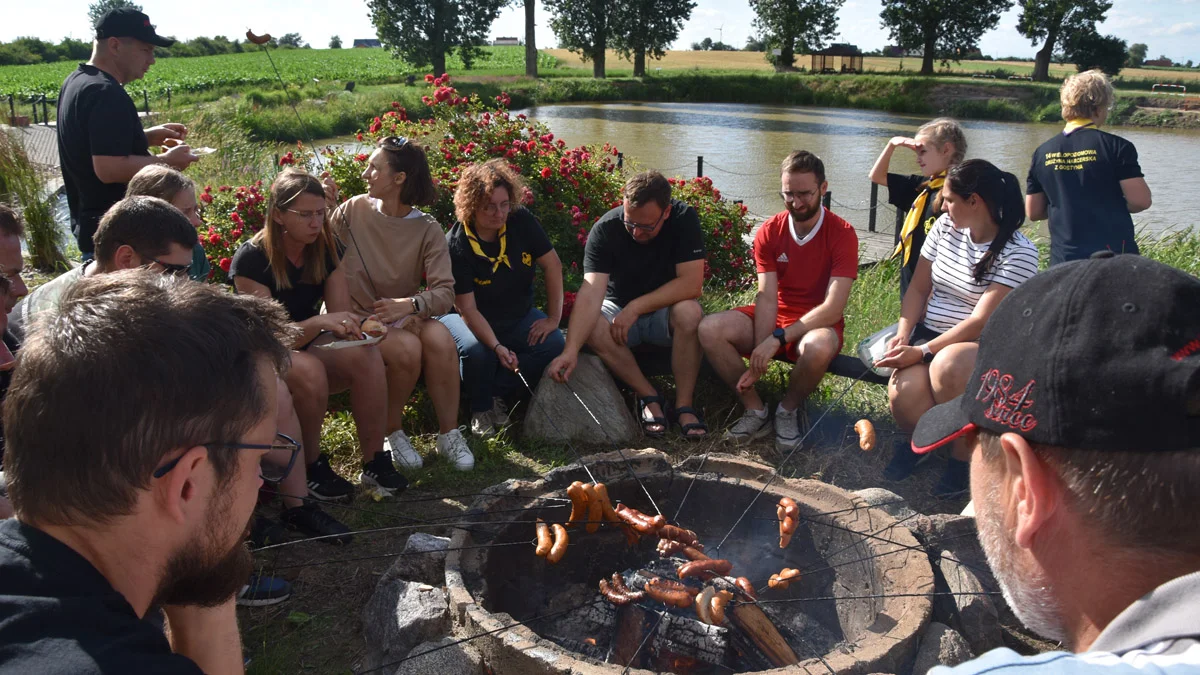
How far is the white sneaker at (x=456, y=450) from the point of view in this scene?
15.1 ft

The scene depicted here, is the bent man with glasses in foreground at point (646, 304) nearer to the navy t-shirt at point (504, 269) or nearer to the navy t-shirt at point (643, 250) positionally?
the navy t-shirt at point (643, 250)

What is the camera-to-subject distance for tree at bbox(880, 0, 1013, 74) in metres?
42.4

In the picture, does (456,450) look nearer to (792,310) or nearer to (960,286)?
(792,310)

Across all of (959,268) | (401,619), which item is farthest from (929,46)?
(401,619)

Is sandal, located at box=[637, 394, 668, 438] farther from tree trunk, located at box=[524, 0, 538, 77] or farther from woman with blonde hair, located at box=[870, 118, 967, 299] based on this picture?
tree trunk, located at box=[524, 0, 538, 77]

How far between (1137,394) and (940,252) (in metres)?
3.70

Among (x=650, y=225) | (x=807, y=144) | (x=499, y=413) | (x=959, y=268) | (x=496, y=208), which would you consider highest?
(x=807, y=144)

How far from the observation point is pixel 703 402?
5.41 metres

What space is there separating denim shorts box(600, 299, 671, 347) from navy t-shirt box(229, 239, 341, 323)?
1.63 metres

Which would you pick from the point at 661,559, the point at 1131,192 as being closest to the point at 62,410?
the point at 661,559

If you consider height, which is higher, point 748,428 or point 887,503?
point 887,503

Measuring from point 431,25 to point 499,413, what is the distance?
40.0 meters

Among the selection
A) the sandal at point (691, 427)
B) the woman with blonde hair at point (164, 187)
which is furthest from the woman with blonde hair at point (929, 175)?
the woman with blonde hair at point (164, 187)

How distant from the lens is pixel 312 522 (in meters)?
3.86
